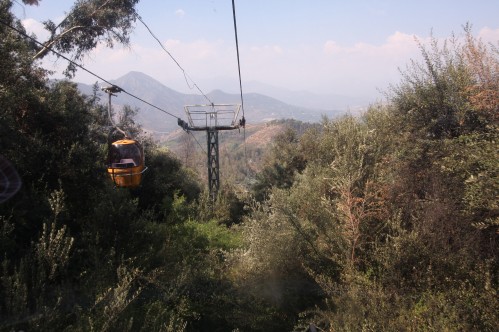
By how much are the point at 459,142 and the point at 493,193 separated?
2.41 m

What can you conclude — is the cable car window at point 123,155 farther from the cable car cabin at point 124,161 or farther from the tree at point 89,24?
the tree at point 89,24

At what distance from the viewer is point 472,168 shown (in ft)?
25.8

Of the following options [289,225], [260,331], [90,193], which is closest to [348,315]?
[260,331]

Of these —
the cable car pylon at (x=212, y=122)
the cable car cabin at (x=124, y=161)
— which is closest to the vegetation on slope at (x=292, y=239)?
the cable car cabin at (x=124, y=161)

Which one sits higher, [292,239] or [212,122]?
[212,122]

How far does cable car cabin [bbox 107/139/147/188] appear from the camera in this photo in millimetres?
7898

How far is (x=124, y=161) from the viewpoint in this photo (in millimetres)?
7988

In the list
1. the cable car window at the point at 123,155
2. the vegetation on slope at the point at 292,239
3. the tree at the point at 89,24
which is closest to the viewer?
the vegetation on slope at the point at 292,239

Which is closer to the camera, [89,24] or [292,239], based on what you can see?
[292,239]

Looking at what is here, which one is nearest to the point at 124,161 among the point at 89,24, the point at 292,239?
the point at 292,239

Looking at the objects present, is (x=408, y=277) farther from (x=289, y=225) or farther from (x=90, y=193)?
(x=90, y=193)

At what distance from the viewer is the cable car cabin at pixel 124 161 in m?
7.90

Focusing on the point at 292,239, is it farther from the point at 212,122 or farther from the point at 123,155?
the point at 212,122

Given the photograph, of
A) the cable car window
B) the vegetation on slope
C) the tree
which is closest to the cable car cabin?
the cable car window
